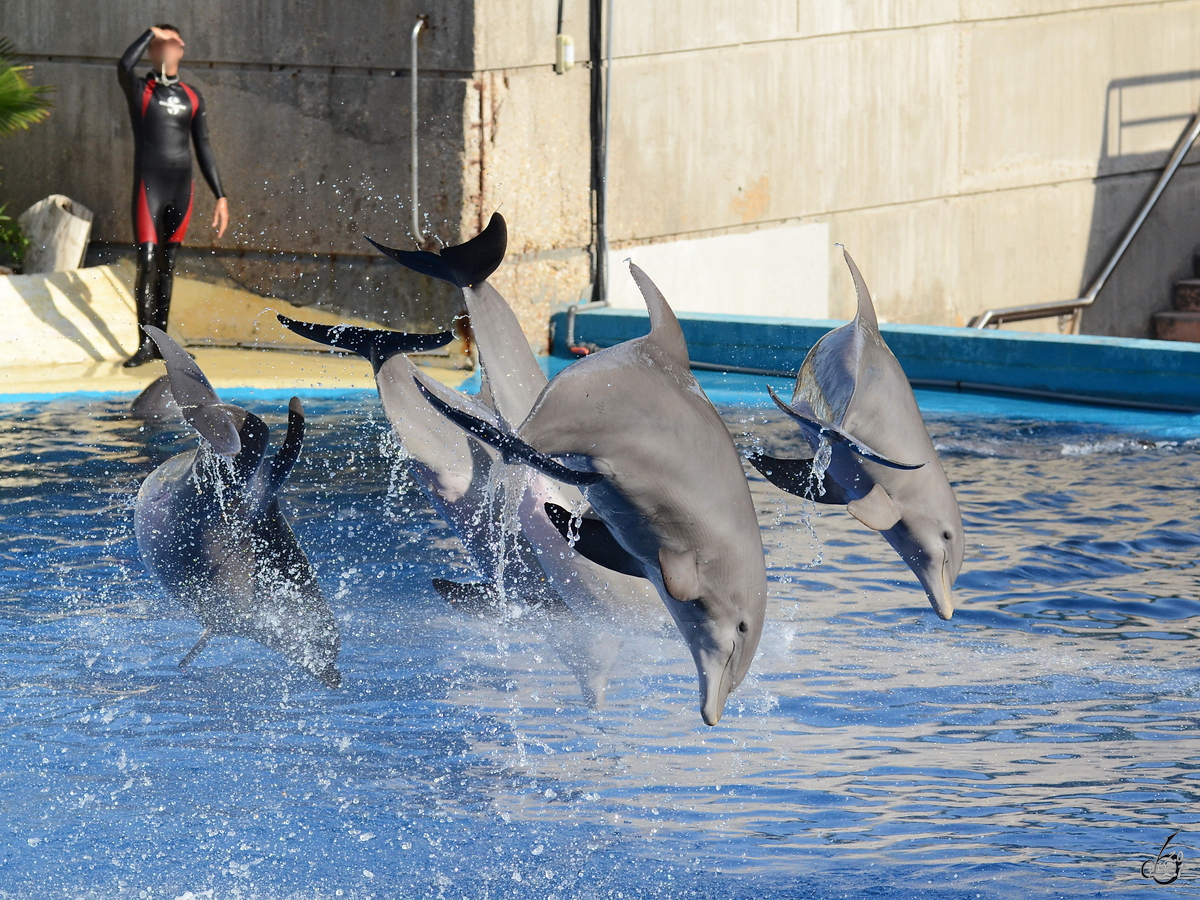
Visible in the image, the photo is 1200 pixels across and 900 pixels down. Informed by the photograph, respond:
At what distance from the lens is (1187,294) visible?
16.3 metres

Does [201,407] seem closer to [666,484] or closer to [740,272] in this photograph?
[666,484]

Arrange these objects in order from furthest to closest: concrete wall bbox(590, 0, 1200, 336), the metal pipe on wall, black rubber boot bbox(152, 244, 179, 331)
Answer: concrete wall bbox(590, 0, 1200, 336)
the metal pipe on wall
black rubber boot bbox(152, 244, 179, 331)

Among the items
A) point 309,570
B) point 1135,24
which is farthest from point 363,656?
point 1135,24

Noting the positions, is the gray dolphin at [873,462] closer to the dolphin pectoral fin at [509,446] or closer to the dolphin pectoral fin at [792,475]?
the dolphin pectoral fin at [792,475]

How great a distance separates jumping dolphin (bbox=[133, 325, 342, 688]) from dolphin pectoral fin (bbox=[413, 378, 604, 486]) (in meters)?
1.35

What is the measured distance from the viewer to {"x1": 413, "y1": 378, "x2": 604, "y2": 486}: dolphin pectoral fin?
323 cm

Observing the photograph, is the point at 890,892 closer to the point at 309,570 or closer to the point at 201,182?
the point at 309,570

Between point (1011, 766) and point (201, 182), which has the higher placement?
point (201, 182)

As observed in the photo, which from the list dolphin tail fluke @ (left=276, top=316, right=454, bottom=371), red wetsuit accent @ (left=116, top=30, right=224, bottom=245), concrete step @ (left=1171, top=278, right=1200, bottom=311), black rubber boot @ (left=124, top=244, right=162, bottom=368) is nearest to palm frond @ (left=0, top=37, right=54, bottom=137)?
red wetsuit accent @ (left=116, top=30, right=224, bottom=245)

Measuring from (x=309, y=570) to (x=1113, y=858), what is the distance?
256 cm

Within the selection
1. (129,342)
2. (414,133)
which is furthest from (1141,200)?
(129,342)

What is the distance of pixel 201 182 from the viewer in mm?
12375

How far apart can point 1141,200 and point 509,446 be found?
14.2 m

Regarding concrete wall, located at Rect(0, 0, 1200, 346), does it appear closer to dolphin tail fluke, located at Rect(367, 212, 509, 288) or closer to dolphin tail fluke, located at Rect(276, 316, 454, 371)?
dolphin tail fluke, located at Rect(276, 316, 454, 371)
